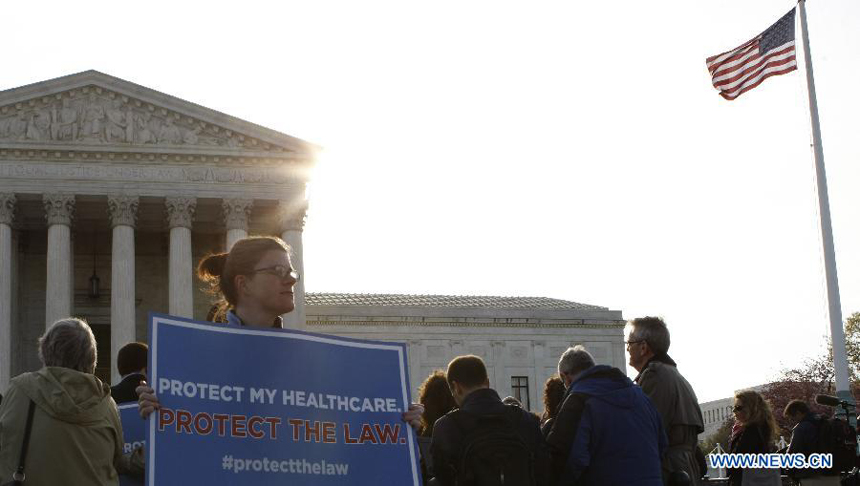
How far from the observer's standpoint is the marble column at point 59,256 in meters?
43.0

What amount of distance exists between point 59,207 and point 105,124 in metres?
3.89

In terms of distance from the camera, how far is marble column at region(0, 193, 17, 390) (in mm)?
42594

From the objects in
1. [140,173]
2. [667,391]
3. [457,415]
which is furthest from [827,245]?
[140,173]

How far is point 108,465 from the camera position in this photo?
24.8 feet

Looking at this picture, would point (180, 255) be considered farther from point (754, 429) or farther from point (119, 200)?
point (754, 429)

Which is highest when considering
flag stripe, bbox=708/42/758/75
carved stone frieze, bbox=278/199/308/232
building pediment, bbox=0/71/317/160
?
building pediment, bbox=0/71/317/160

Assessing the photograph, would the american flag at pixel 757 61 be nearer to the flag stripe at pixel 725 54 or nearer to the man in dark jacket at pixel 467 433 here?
the flag stripe at pixel 725 54

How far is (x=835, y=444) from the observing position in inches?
672

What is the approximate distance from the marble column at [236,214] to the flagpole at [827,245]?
81.2 feet

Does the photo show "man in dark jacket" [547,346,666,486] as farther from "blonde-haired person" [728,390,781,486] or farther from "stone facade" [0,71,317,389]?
"stone facade" [0,71,317,389]

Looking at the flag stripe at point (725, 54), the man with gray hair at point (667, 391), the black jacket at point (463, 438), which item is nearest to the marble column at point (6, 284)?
the flag stripe at point (725, 54)

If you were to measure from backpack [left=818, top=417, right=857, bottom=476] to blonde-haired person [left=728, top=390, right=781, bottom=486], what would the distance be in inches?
99.2

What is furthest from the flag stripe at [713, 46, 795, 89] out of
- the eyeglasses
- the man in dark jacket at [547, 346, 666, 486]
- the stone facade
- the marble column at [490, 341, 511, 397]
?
the marble column at [490, 341, 511, 397]

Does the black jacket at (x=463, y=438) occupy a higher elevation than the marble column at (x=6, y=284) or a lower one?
lower
